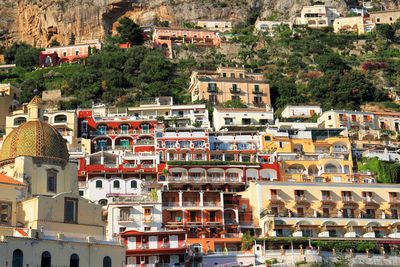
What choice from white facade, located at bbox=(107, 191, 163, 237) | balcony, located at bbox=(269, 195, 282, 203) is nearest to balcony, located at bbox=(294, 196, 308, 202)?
balcony, located at bbox=(269, 195, 282, 203)

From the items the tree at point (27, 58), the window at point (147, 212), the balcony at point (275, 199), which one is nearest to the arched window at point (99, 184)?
the window at point (147, 212)

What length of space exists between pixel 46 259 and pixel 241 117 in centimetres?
4286

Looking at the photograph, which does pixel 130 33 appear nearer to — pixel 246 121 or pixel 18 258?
pixel 246 121

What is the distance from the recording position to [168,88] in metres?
94.6

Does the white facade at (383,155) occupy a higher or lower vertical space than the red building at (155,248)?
higher

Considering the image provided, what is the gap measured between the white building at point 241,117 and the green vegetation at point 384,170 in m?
14.4

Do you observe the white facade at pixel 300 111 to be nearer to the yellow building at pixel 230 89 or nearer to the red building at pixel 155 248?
the yellow building at pixel 230 89

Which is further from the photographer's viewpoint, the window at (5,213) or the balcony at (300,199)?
the balcony at (300,199)

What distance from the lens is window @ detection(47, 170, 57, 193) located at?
49344mm

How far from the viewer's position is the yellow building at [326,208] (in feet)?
201

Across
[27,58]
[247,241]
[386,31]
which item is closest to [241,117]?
[247,241]

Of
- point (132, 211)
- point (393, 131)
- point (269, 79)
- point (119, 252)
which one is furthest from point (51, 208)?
point (269, 79)

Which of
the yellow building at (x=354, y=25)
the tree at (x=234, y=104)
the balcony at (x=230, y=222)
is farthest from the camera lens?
the yellow building at (x=354, y=25)

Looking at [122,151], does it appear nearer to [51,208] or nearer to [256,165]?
[256,165]
